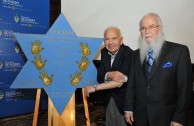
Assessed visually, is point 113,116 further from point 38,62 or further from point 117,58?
point 38,62

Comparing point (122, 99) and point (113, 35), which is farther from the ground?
point (113, 35)

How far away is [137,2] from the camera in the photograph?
3020 millimetres

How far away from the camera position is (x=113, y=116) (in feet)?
7.64

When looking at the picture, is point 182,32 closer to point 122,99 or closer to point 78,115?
point 122,99

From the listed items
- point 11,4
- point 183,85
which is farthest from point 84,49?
point 11,4

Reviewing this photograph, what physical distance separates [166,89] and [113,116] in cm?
74

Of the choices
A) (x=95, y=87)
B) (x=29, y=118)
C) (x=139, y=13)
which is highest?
(x=139, y=13)

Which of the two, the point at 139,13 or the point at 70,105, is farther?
the point at 139,13

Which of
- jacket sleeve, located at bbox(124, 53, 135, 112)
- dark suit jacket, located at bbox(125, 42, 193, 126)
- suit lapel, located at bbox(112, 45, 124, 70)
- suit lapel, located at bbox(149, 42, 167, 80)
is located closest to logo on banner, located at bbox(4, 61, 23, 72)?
suit lapel, located at bbox(112, 45, 124, 70)

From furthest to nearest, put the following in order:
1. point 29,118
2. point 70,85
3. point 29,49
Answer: point 29,118 < point 70,85 < point 29,49

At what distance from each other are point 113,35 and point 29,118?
2.18 m

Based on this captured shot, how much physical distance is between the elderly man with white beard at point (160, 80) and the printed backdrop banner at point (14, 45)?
7.59 feet

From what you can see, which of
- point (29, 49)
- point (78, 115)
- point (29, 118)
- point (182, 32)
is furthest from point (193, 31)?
point (29, 118)

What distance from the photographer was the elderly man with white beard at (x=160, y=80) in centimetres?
175
